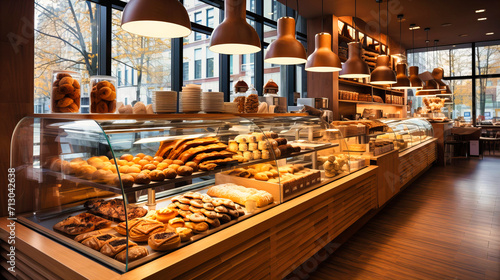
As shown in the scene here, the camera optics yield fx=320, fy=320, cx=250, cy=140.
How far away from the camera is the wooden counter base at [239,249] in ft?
4.95

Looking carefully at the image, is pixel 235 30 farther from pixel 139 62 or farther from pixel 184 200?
pixel 139 62

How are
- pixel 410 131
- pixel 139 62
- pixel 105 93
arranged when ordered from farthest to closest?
pixel 410 131 < pixel 139 62 < pixel 105 93

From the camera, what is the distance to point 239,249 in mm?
1913

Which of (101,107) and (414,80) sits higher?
(414,80)

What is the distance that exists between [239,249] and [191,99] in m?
1.07

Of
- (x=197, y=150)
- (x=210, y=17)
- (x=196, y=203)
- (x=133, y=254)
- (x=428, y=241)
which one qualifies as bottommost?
(x=428, y=241)

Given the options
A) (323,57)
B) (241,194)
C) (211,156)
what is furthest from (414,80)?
(211,156)

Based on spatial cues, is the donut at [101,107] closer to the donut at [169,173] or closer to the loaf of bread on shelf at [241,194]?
the donut at [169,173]

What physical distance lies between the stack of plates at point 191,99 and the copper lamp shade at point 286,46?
112 centimetres

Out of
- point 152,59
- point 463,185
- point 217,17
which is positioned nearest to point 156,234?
point 152,59

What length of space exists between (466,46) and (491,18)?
14.6 feet

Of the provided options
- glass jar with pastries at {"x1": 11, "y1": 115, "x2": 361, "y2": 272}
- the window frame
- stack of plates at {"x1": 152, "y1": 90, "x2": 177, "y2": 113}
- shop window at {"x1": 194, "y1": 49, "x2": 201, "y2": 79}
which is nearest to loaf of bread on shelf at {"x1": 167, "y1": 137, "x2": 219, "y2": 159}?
glass jar with pastries at {"x1": 11, "y1": 115, "x2": 361, "y2": 272}

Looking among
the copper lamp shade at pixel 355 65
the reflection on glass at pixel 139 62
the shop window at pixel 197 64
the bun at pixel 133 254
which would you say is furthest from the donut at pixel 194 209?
the shop window at pixel 197 64

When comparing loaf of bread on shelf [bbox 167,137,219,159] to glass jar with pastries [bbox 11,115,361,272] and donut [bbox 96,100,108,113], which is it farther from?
donut [bbox 96,100,108,113]
